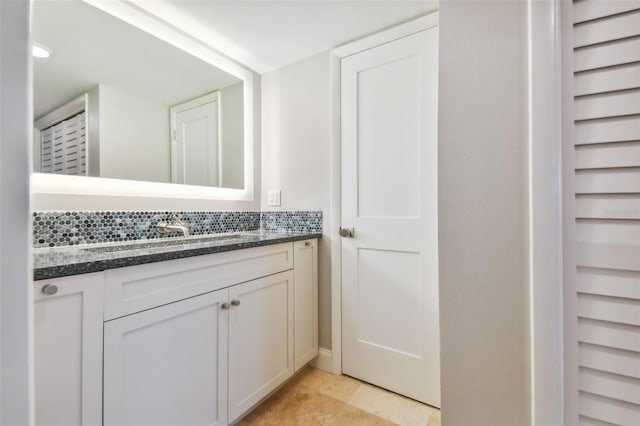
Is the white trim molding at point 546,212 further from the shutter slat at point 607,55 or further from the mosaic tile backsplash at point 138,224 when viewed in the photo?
the mosaic tile backsplash at point 138,224

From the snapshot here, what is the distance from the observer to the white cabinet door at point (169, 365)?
2.83 ft

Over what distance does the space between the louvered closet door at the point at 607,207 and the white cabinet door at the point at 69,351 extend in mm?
1195

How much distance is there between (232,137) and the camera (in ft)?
6.46

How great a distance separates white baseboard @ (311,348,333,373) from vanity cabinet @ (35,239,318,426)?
0.24m

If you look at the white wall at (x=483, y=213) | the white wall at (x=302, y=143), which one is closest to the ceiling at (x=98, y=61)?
the white wall at (x=302, y=143)

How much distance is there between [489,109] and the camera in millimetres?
609

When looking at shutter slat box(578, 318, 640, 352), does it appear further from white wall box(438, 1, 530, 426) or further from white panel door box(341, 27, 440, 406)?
white panel door box(341, 27, 440, 406)

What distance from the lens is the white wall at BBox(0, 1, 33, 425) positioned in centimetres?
25

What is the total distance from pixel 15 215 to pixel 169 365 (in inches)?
38.1

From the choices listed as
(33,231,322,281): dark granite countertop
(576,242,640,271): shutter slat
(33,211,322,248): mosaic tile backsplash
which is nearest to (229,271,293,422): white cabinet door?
(33,231,322,281): dark granite countertop

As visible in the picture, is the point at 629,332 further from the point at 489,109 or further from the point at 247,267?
the point at 247,267

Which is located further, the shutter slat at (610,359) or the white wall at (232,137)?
the white wall at (232,137)

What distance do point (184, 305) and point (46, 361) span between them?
1.27ft

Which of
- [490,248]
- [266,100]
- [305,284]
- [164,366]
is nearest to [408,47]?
[266,100]
